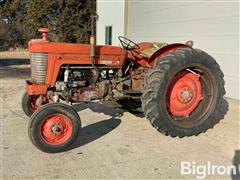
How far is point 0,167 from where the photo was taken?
13.0 feet

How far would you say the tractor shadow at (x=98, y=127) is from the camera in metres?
4.94

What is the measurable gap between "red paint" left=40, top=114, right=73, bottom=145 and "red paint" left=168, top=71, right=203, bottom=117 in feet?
4.92

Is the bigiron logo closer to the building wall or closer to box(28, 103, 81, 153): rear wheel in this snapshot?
box(28, 103, 81, 153): rear wheel

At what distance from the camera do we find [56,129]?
443cm

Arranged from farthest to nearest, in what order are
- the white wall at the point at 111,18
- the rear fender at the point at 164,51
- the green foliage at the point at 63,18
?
1. the green foliage at the point at 63,18
2. the white wall at the point at 111,18
3. the rear fender at the point at 164,51

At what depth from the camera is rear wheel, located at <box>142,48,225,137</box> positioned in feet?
15.4

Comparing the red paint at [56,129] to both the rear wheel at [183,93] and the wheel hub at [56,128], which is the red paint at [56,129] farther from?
the rear wheel at [183,93]

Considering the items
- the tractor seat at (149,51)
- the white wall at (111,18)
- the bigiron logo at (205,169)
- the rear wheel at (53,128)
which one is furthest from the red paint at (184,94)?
the white wall at (111,18)

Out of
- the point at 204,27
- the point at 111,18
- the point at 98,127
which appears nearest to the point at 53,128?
the point at 98,127

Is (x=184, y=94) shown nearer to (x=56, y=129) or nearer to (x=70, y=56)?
(x=70, y=56)

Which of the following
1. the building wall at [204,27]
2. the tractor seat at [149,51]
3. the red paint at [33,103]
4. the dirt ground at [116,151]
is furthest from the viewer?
A: the building wall at [204,27]

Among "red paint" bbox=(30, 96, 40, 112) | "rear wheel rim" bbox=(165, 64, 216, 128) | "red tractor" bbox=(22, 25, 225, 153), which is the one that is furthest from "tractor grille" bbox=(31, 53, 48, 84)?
"rear wheel rim" bbox=(165, 64, 216, 128)

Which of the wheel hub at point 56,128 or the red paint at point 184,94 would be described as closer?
the wheel hub at point 56,128

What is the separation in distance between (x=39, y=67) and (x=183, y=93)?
6.66 ft
